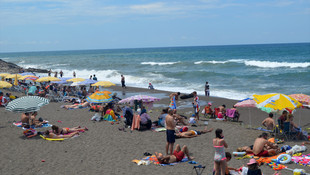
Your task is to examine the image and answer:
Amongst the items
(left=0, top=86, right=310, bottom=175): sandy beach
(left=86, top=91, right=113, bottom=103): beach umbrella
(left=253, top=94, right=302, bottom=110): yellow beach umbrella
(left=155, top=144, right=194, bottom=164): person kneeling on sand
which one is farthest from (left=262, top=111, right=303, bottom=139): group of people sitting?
(left=86, top=91, right=113, bottom=103): beach umbrella

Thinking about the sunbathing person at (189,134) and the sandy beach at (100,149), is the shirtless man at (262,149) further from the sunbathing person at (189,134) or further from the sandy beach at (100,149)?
the sunbathing person at (189,134)

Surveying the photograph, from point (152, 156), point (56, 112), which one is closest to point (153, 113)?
point (56, 112)

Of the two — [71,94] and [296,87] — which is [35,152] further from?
[296,87]

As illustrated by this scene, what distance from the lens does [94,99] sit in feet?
43.2

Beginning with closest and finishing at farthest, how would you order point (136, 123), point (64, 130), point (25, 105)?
1. point (25, 105)
2. point (64, 130)
3. point (136, 123)

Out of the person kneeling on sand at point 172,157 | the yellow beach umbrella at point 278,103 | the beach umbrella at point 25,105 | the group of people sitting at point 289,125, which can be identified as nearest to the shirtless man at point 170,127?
the person kneeling on sand at point 172,157

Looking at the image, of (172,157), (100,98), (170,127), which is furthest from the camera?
(100,98)

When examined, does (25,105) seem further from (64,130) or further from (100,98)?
(100,98)

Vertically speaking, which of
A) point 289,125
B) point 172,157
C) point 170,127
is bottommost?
point 172,157

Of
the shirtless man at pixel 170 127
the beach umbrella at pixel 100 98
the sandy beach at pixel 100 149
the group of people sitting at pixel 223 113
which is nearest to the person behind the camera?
the sandy beach at pixel 100 149

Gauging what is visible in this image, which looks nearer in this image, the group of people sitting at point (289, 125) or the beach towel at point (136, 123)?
the group of people sitting at point (289, 125)

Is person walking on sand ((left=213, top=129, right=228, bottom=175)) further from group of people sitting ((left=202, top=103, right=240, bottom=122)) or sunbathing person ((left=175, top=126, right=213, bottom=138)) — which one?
group of people sitting ((left=202, top=103, right=240, bottom=122))

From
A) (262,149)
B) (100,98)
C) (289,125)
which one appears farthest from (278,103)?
(100,98)

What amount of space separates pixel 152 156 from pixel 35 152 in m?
3.48
